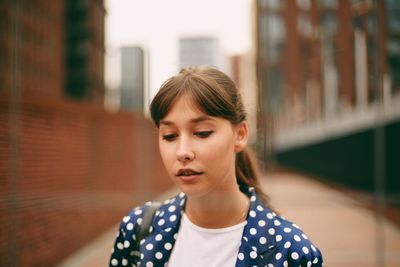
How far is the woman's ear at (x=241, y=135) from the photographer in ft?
5.20

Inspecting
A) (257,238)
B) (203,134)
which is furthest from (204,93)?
(257,238)

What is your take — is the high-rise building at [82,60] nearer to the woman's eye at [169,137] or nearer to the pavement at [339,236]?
the pavement at [339,236]

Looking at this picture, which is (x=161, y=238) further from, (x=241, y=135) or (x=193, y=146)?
(x=241, y=135)

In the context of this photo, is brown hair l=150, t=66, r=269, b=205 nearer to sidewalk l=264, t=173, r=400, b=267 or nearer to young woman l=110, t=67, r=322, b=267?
young woman l=110, t=67, r=322, b=267

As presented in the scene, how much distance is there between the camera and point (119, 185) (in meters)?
7.77

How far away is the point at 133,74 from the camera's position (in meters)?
5.89

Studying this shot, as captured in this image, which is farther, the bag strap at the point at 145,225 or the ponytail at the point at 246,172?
the ponytail at the point at 246,172

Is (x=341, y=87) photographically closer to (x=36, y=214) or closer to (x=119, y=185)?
(x=119, y=185)

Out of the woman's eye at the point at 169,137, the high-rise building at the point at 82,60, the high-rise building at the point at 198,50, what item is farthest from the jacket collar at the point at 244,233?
the high-rise building at the point at 82,60

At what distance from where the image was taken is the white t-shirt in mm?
1455

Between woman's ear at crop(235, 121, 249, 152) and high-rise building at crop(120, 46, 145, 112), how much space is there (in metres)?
4.24

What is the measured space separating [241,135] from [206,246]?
0.43m

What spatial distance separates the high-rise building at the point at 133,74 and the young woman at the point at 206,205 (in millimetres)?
4296

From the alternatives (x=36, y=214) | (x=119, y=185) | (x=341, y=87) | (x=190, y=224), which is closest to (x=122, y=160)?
(x=119, y=185)
